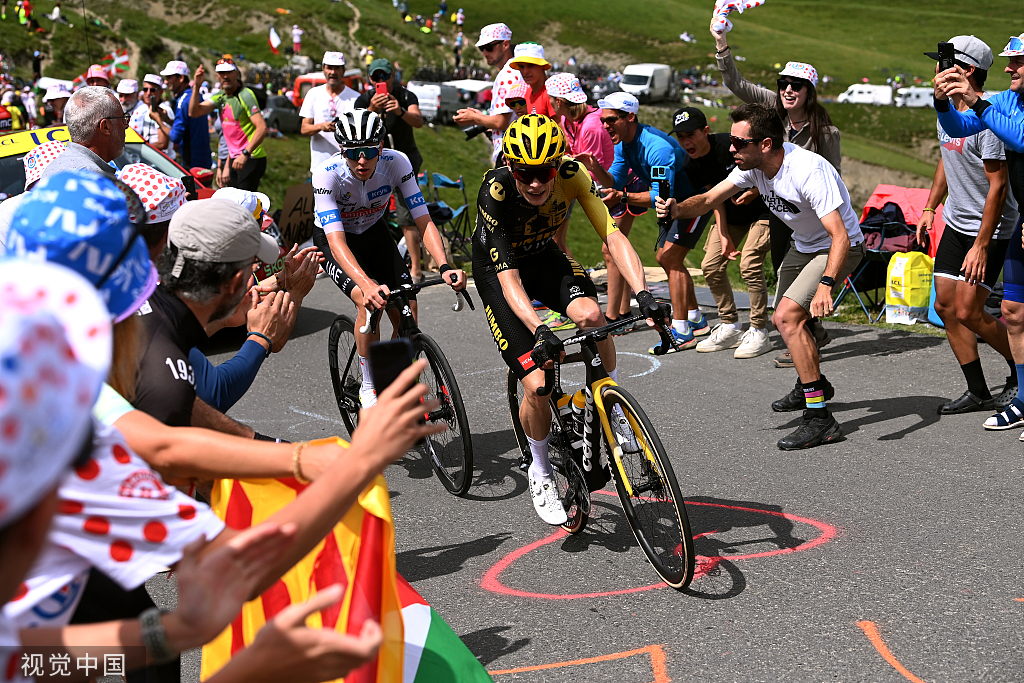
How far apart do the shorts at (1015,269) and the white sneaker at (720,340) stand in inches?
115

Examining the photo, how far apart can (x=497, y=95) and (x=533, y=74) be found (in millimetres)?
430

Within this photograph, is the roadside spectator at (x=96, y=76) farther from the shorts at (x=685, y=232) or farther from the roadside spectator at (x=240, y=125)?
the shorts at (x=685, y=232)

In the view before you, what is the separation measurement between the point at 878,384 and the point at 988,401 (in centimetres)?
97

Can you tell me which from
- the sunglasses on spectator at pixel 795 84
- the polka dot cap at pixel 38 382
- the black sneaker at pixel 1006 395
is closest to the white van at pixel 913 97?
the sunglasses on spectator at pixel 795 84

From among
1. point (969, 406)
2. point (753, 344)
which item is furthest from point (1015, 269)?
point (753, 344)

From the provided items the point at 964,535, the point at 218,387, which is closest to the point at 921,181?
the point at 964,535

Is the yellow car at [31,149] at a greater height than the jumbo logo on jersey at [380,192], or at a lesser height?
lesser

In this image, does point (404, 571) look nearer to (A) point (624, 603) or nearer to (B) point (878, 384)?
(A) point (624, 603)

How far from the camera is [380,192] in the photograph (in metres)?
6.38

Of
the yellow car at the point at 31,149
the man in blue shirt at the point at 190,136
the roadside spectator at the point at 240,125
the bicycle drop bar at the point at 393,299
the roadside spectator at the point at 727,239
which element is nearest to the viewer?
the bicycle drop bar at the point at 393,299

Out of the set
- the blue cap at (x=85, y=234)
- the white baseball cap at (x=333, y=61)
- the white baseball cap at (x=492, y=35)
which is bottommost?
the white baseball cap at (x=333, y=61)

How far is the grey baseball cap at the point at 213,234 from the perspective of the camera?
2.79m

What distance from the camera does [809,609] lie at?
3.97m

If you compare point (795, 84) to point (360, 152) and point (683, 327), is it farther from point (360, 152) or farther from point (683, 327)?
point (360, 152)
